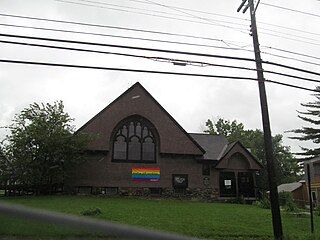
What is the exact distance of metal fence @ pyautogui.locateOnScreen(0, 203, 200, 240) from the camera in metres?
2.16

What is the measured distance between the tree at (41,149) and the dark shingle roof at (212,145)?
1305cm

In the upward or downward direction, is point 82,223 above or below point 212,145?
below

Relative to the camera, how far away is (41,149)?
30.3 m

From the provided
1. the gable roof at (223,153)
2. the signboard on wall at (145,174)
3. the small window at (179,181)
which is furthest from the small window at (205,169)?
the signboard on wall at (145,174)

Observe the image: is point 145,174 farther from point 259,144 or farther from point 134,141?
point 259,144

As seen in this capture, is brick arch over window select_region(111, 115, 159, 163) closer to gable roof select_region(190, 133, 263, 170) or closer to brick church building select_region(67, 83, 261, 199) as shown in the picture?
brick church building select_region(67, 83, 261, 199)

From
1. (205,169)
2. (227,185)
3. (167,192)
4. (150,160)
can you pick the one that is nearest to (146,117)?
(150,160)

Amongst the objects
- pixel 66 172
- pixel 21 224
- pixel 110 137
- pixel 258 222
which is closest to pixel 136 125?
pixel 110 137

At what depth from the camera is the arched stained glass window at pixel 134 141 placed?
34.9m

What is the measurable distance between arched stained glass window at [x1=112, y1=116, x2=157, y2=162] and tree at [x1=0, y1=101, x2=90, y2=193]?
4043 mm

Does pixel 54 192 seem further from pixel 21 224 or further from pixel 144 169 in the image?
pixel 21 224

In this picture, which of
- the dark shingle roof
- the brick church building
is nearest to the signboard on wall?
the brick church building

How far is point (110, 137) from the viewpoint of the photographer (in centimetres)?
3453

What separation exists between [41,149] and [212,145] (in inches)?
712
